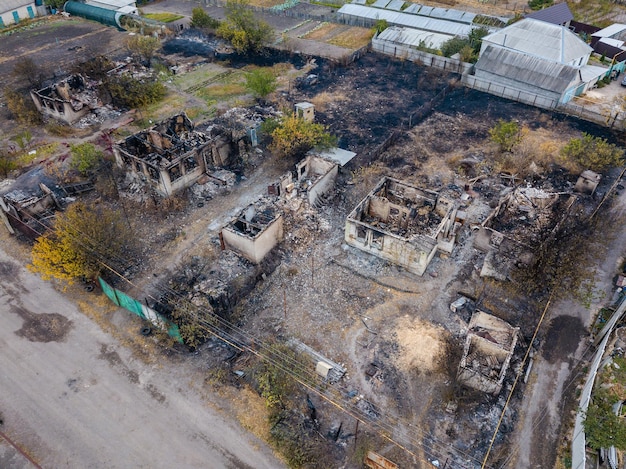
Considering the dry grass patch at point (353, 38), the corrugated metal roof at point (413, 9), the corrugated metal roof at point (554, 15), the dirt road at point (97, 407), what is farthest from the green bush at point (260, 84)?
the corrugated metal roof at point (554, 15)

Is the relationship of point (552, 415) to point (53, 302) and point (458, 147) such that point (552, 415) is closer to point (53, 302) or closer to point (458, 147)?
point (458, 147)

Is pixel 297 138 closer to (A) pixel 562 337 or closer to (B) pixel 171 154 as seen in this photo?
(B) pixel 171 154

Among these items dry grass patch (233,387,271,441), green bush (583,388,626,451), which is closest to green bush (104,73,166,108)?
dry grass patch (233,387,271,441)

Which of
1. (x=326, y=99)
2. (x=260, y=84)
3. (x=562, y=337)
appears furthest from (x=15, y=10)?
(x=562, y=337)

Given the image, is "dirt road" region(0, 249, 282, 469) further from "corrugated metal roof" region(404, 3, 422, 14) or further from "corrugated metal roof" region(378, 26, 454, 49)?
"corrugated metal roof" region(404, 3, 422, 14)

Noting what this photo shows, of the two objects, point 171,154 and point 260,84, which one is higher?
point 260,84

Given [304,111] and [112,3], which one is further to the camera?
[112,3]

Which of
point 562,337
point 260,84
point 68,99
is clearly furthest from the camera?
point 68,99
